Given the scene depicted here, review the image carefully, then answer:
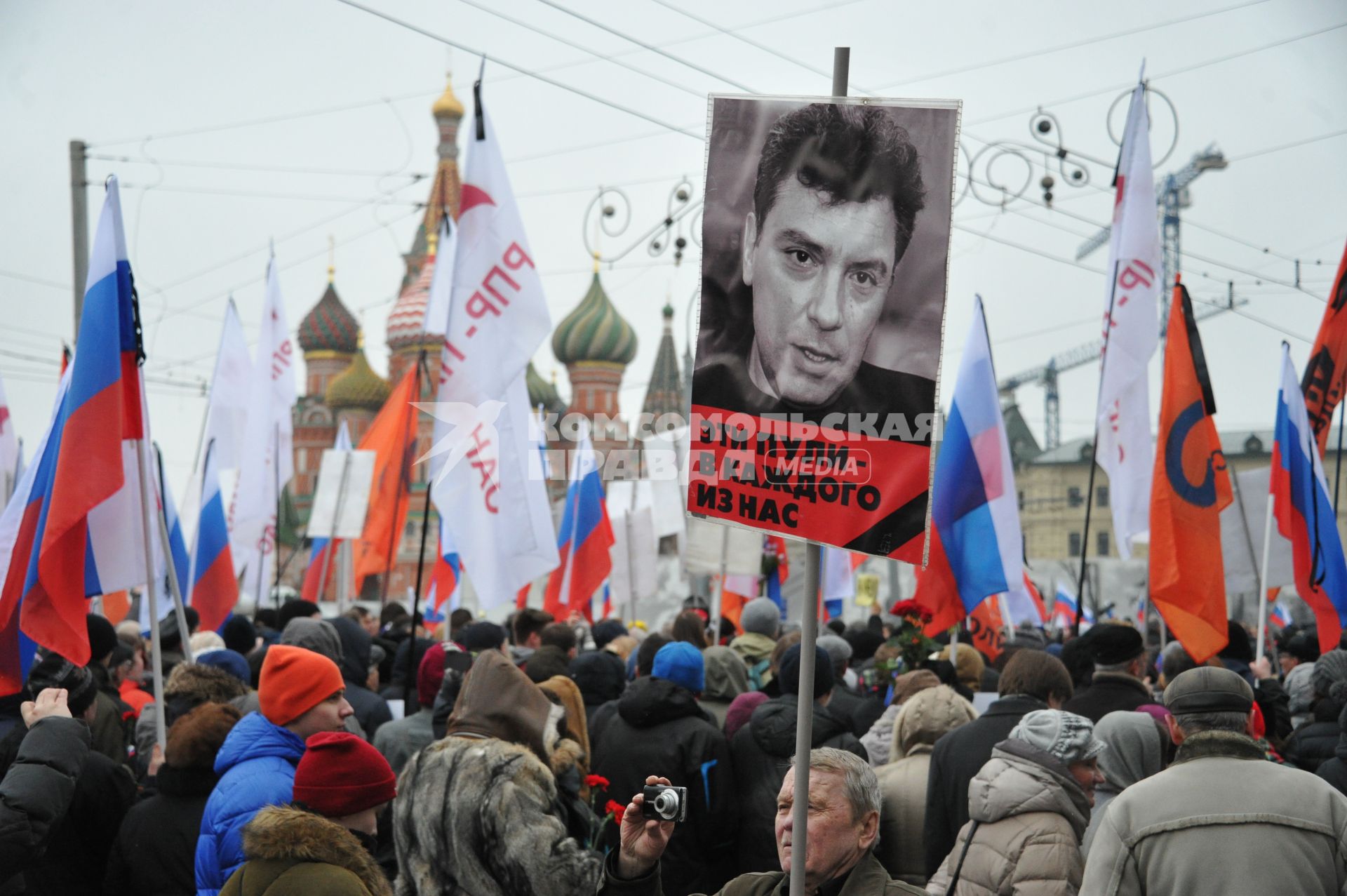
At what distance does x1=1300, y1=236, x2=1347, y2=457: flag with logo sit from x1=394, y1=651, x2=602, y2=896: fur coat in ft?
22.1

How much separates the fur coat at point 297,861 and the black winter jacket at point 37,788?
1.06 metres

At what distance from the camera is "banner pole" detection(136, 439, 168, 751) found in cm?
571

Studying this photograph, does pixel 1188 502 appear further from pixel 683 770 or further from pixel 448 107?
pixel 448 107

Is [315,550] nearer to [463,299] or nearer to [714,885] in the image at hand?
[463,299]

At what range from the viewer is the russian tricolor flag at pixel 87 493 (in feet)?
19.4

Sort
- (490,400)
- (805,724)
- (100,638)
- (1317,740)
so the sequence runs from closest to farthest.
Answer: (805,724) → (1317,740) → (100,638) → (490,400)

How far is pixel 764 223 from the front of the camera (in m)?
3.43

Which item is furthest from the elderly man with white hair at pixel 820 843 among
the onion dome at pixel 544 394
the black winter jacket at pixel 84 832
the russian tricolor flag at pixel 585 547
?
the onion dome at pixel 544 394

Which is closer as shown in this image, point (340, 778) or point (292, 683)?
point (340, 778)

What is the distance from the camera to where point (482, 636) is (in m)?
7.57

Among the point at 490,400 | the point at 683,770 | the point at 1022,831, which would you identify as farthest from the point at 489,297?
the point at 1022,831

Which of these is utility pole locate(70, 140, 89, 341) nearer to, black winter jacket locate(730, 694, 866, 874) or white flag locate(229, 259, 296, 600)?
white flag locate(229, 259, 296, 600)

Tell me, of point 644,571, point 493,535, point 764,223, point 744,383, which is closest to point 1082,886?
point 744,383

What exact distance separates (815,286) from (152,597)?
4.09m
